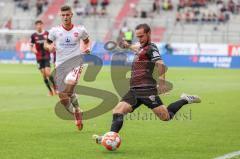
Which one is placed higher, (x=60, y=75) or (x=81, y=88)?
(x=60, y=75)

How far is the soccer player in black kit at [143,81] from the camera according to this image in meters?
11.3

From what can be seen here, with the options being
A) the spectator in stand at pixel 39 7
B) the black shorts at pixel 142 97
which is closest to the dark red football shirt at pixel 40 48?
the black shorts at pixel 142 97

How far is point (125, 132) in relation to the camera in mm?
13852

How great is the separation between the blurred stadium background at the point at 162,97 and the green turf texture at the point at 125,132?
17 mm

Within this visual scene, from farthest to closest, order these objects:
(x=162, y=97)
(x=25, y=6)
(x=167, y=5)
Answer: (x=25, y=6)
(x=167, y=5)
(x=162, y=97)

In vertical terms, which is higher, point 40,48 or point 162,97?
point 40,48

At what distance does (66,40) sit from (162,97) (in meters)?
8.86

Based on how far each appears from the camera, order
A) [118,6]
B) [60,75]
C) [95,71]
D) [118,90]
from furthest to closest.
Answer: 1. [118,6]
2. [95,71]
3. [118,90]
4. [60,75]

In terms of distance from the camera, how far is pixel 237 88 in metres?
27.2

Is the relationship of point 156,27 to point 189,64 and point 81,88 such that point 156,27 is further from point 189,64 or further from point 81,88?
point 81,88

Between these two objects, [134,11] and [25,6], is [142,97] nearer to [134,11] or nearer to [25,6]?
[134,11]

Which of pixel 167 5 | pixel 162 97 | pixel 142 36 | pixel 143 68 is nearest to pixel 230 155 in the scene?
pixel 143 68

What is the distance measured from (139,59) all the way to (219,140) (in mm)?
Answer: 2454

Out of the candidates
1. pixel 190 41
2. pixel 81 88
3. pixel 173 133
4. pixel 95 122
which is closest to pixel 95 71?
pixel 81 88
